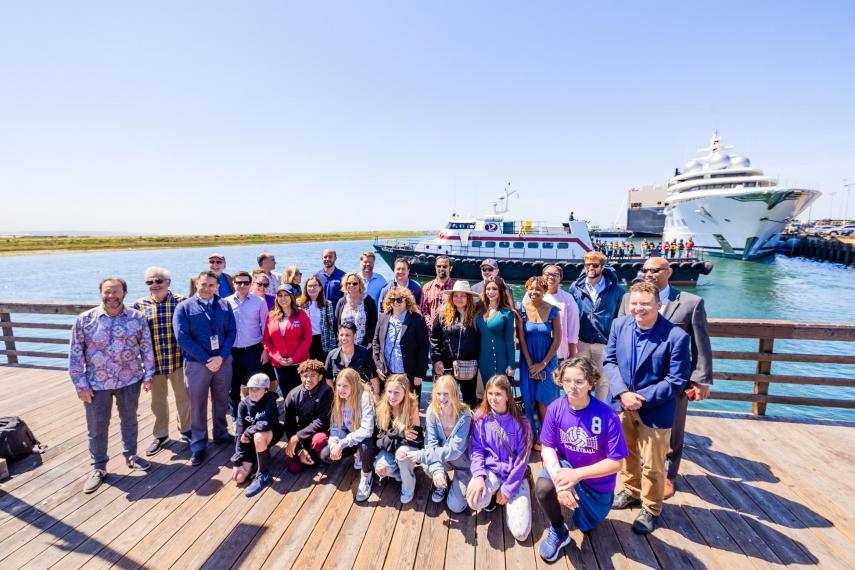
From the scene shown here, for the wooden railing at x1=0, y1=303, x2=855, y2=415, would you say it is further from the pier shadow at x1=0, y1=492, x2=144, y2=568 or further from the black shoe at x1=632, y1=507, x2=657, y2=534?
the black shoe at x1=632, y1=507, x2=657, y2=534

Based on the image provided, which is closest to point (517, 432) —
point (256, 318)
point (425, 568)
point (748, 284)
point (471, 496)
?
point (471, 496)

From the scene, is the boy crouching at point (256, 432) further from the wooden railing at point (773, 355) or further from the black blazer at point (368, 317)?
the wooden railing at point (773, 355)

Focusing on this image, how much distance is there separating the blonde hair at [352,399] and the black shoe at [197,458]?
1.30 m

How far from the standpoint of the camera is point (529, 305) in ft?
11.3

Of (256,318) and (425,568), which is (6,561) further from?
(425,568)

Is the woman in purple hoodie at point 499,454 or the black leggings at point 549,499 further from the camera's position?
the woman in purple hoodie at point 499,454

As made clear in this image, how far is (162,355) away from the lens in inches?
137

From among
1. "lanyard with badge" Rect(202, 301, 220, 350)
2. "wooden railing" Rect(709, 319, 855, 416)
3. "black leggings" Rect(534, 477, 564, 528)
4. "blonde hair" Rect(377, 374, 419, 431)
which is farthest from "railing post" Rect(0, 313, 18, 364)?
"wooden railing" Rect(709, 319, 855, 416)

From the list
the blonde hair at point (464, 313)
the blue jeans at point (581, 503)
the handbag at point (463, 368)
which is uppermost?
the blonde hair at point (464, 313)

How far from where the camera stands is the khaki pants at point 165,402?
11.6 feet

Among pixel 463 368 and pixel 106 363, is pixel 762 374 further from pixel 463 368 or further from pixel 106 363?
pixel 106 363

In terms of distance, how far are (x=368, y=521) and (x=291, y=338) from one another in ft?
5.83

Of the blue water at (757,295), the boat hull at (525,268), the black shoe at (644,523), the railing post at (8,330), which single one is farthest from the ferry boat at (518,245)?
the black shoe at (644,523)

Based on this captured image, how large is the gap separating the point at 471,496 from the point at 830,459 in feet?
10.8
